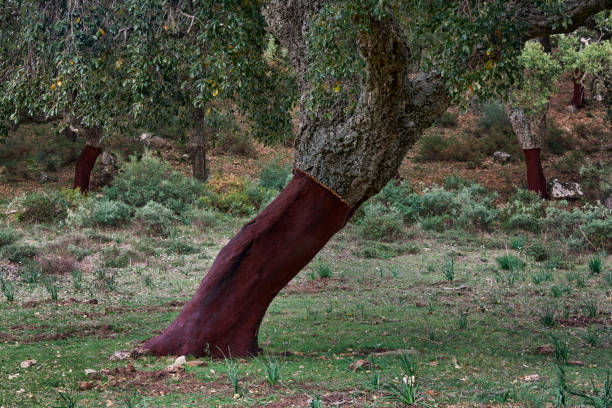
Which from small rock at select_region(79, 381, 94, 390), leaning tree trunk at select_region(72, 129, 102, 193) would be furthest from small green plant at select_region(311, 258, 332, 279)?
leaning tree trunk at select_region(72, 129, 102, 193)

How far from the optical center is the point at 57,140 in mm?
23078

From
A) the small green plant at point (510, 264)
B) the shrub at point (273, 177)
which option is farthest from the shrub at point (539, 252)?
the shrub at point (273, 177)

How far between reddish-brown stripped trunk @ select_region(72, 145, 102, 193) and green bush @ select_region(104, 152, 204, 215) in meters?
1.66

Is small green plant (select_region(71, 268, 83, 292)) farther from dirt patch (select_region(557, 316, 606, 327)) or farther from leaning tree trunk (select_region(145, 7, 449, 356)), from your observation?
dirt patch (select_region(557, 316, 606, 327))

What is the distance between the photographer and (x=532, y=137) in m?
16.8

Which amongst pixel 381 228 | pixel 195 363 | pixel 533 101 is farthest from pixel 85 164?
pixel 195 363

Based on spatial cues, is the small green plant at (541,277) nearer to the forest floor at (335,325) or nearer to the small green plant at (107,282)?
the forest floor at (335,325)

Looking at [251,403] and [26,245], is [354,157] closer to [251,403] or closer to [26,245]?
[251,403]

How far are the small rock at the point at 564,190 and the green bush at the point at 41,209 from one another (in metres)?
12.6

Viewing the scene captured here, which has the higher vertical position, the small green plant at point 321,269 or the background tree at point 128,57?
the background tree at point 128,57

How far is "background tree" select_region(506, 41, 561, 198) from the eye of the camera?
46.3 feet

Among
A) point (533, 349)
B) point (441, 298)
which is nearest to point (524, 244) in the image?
point (441, 298)

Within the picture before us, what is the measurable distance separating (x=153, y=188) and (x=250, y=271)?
10.9 m

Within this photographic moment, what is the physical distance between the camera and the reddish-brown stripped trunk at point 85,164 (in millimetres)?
17672
